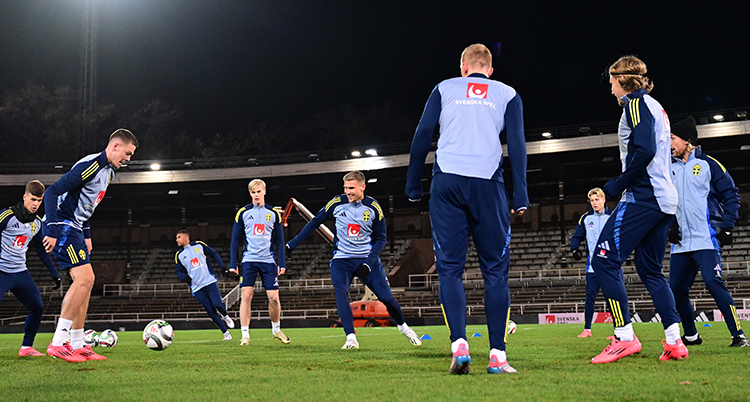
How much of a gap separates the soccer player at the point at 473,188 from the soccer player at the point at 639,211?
3.31 feet

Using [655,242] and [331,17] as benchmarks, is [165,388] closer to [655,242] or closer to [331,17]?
[655,242]

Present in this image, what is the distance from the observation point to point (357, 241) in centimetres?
826

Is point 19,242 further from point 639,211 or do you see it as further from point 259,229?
point 639,211

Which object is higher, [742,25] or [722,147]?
[742,25]

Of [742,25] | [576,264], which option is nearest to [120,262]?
[576,264]

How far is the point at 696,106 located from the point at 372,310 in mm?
31531

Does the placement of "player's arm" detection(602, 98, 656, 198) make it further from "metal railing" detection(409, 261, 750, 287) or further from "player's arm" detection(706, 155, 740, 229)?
"metal railing" detection(409, 261, 750, 287)

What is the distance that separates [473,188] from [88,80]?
2059 inches

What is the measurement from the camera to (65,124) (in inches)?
1950

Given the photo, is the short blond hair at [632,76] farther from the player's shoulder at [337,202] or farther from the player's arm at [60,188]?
the player's arm at [60,188]

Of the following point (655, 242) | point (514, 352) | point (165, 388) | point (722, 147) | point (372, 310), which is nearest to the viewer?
point (165, 388)

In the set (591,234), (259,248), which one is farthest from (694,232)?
(259,248)

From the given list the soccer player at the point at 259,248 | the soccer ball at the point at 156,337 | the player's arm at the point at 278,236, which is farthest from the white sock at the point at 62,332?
the player's arm at the point at 278,236

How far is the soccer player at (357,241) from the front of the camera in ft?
26.7
